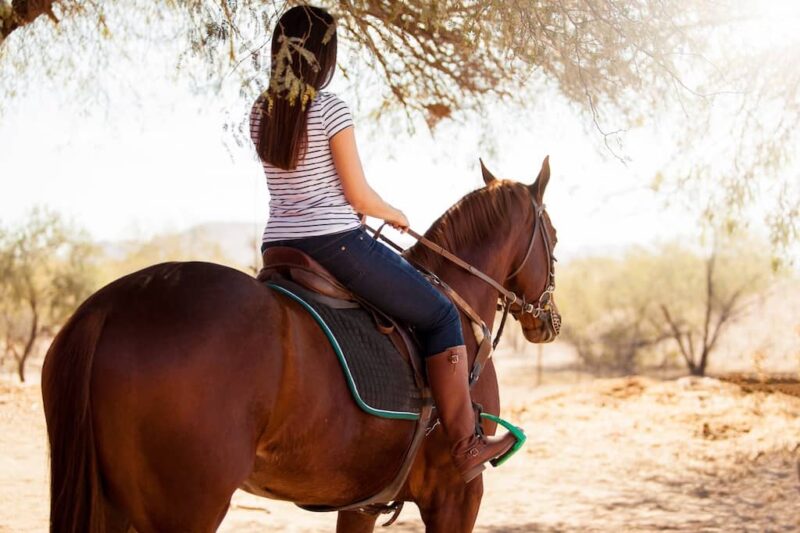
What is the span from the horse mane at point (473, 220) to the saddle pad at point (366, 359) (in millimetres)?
843

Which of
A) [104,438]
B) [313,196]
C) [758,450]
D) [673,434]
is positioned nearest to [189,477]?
[104,438]

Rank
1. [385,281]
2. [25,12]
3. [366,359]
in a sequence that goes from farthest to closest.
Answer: [25,12], [385,281], [366,359]

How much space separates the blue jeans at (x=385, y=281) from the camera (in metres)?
3.56

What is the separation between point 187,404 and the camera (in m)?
2.77

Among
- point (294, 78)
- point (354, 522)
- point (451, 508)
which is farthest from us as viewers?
point (354, 522)

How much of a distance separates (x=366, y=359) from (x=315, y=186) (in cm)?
74

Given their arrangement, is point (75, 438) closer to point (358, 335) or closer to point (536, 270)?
point (358, 335)

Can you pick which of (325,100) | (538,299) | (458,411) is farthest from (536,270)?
(325,100)

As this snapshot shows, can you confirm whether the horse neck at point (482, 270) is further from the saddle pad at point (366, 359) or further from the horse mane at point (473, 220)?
the saddle pad at point (366, 359)

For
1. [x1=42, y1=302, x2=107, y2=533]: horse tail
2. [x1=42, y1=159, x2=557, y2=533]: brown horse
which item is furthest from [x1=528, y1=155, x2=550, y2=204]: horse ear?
[x1=42, y1=302, x2=107, y2=533]: horse tail

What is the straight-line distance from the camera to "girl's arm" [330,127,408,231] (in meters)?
3.49

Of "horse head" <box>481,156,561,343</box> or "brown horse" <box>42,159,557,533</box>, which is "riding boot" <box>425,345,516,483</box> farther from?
"horse head" <box>481,156,561,343</box>

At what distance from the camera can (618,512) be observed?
7484mm

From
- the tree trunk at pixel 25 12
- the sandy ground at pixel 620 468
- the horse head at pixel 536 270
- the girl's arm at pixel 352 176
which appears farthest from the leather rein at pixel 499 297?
the tree trunk at pixel 25 12
